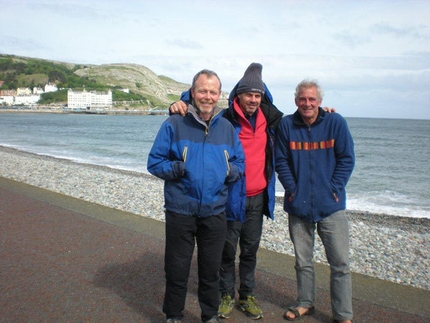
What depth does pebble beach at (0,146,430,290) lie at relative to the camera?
544cm

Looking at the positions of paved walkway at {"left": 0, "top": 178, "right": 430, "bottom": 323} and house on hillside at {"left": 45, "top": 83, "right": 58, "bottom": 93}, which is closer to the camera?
paved walkway at {"left": 0, "top": 178, "right": 430, "bottom": 323}

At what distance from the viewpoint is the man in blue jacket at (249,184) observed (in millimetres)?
3512

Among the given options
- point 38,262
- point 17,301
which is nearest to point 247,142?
point 17,301

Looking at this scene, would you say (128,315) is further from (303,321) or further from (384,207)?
(384,207)

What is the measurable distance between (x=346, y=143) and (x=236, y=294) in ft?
6.01

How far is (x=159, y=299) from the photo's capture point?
151 inches

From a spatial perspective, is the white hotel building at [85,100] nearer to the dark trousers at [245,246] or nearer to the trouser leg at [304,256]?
the dark trousers at [245,246]

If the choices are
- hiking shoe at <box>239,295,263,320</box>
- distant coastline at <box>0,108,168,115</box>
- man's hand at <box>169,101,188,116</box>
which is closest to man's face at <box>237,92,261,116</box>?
man's hand at <box>169,101,188,116</box>

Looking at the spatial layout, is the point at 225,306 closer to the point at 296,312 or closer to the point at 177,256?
the point at 296,312

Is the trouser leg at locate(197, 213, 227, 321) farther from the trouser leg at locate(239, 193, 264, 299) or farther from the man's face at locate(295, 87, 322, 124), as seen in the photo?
the man's face at locate(295, 87, 322, 124)

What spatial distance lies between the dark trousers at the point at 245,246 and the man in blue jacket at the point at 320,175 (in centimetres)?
31

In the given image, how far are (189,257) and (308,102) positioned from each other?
1.63 meters

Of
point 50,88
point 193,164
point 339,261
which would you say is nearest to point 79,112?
point 50,88

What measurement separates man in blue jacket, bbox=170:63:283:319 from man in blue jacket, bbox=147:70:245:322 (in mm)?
213
